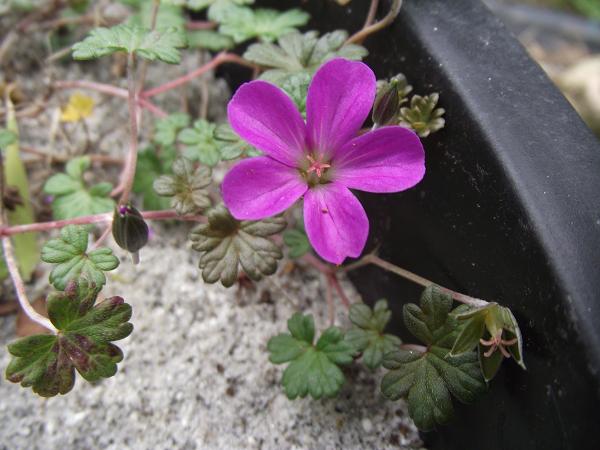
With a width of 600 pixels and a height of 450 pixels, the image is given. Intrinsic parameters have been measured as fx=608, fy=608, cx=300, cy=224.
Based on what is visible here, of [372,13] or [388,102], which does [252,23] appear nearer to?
[372,13]

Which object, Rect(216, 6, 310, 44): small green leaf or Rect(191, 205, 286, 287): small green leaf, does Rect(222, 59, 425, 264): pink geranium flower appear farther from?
Rect(216, 6, 310, 44): small green leaf

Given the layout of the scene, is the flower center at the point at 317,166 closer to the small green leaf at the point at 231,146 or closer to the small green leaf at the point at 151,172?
the small green leaf at the point at 231,146

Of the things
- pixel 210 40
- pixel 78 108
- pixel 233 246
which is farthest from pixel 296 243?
pixel 78 108

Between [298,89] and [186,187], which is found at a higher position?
[298,89]

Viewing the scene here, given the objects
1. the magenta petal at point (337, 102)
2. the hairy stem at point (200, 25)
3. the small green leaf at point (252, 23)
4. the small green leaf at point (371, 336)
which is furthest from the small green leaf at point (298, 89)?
the hairy stem at point (200, 25)

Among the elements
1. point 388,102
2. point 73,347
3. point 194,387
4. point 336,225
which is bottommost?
point 194,387

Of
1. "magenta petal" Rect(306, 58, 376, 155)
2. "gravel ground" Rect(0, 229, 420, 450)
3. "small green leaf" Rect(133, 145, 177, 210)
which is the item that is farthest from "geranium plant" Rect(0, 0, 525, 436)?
"small green leaf" Rect(133, 145, 177, 210)

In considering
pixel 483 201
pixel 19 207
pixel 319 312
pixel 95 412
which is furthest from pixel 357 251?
pixel 19 207

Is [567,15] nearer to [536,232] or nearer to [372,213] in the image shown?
[372,213]

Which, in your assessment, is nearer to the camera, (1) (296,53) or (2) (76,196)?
(1) (296,53)
